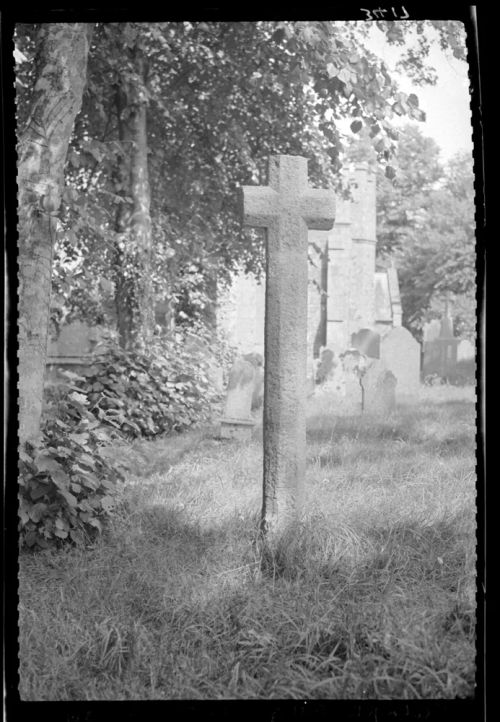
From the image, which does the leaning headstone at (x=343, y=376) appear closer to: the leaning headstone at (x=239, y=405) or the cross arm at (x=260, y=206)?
the leaning headstone at (x=239, y=405)

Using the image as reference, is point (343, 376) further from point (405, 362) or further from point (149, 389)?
point (149, 389)

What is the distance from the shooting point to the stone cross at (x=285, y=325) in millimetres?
3750

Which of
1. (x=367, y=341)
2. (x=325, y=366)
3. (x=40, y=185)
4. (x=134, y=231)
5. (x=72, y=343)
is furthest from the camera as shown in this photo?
(x=367, y=341)

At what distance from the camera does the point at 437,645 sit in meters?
2.63

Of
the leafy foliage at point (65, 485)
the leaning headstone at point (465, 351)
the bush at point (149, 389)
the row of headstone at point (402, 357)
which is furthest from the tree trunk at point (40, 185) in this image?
the leaning headstone at point (465, 351)

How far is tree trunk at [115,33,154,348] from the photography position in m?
8.48

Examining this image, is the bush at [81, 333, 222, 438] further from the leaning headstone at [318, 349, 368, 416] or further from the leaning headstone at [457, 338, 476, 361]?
the leaning headstone at [457, 338, 476, 361]

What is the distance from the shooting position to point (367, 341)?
642 inches

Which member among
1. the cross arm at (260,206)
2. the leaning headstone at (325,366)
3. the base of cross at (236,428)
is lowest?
the base of cross at (236,428)

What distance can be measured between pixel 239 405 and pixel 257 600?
16.4 feet

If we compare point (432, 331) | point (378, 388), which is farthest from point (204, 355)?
point (432, 331)

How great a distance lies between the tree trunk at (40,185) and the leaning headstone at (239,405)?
12.4ft
